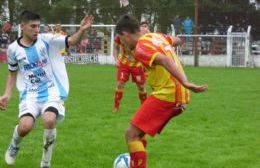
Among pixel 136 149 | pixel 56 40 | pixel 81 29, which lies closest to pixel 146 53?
pixel 136 149

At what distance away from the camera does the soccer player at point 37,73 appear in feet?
21.4

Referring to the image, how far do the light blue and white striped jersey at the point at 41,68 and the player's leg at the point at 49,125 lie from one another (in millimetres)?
117

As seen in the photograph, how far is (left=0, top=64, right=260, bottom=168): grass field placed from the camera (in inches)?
281

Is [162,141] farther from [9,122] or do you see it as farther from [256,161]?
[9,122]

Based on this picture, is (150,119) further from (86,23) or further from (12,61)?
(12,61)

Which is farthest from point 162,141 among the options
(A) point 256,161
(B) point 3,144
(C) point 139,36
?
(C) point 139,36

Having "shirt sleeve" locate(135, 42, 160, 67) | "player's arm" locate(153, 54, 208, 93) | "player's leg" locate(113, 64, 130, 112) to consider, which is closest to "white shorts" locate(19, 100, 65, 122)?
"shirt sleeve" locate(135, 42, 160, 67)

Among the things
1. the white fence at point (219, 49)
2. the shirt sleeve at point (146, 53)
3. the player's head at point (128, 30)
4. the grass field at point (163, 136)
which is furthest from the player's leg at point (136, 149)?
the white fence at point (219, 49)

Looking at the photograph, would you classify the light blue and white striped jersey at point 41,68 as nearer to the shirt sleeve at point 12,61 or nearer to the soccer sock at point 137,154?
the shirt sleeve at point 12,61

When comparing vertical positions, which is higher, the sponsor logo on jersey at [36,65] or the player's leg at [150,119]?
the sponsor logo on jersey at [36,65]

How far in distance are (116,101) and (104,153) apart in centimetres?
402

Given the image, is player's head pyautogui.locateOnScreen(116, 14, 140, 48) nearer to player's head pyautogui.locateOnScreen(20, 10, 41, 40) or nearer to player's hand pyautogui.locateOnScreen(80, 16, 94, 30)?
player's hand pyautogui.locateOnScreen(80, 16, 94, 30)

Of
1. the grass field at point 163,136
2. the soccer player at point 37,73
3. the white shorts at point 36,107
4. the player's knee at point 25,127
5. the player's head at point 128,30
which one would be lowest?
the grass field at point 163,136

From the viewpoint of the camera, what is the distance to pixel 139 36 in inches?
229
